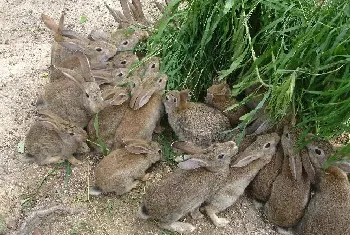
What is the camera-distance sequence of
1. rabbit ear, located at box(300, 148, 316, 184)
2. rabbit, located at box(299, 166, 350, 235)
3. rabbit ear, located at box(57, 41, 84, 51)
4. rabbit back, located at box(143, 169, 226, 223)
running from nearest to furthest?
rabbit, located at box(299, 166, 350, 235), rabbit back, located at box(143, 169, 226, 223), rabbit ear, located at box(300, 148, 316, 184), rabbit ear, located at box(57, 41, 84, 51)

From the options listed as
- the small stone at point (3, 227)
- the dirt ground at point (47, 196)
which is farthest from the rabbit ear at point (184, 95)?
the small stone at point (3, 227)

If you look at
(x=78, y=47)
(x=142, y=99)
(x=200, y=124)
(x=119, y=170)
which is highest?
(x=78, y=47)

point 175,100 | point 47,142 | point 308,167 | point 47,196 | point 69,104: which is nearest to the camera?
point 308,167

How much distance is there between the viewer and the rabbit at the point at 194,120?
14.5ft

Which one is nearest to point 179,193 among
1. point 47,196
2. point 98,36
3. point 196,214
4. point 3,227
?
point 196,214

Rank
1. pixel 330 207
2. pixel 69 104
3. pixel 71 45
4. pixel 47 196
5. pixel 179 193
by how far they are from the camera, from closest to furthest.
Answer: pixel 330 207, pixel 179 193, pixel 47 196, pixel 69 104, pixel 71 45

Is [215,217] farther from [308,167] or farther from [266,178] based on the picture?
[308,167]

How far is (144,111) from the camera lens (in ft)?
15.0

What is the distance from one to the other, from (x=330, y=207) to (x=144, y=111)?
1778 mm

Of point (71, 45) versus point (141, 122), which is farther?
point (71, 45)

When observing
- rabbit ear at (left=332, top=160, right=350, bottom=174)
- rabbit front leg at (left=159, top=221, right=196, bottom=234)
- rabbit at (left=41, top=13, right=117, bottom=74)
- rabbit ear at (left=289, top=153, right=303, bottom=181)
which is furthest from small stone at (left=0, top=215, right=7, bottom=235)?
rabbit ear at (left=332, top=160, right=350, bottom=174)

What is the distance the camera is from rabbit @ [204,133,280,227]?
13.4 ft

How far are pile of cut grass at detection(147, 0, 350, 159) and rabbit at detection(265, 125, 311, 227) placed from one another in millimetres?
300

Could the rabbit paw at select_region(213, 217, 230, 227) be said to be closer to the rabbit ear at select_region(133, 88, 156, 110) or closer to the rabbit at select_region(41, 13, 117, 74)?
the rabbit ear at select_region(133, 88, 156, 110)
